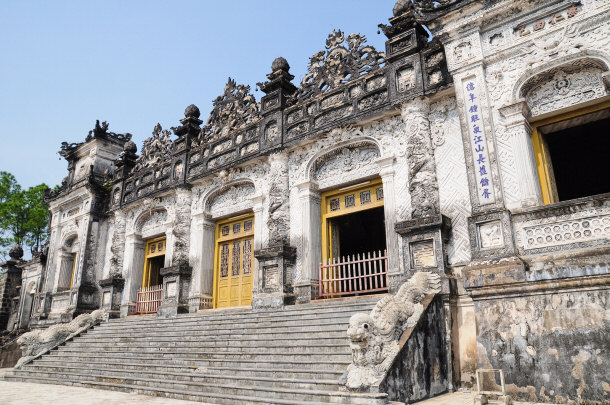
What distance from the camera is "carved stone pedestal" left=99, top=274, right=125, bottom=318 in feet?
42.9

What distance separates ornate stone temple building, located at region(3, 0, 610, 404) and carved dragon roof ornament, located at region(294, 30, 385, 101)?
37mm

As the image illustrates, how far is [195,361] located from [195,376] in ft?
2.47

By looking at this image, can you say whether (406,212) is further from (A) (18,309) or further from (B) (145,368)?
(A) (18,309)

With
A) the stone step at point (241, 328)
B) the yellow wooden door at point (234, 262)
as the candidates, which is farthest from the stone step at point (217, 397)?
the yellow wooden door at point (234, 262)

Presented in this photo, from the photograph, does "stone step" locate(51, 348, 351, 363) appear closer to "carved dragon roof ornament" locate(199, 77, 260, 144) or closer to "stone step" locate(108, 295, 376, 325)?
"stone step" locate(108, 295, 376, 325)

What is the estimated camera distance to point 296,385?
5.55 m

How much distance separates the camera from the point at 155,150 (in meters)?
14.2

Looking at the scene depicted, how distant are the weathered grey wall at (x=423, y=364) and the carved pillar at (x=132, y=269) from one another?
31.9 feet

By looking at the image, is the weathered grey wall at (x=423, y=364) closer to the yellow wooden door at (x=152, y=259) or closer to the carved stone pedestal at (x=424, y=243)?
the carved stone pedestal at (x=424, y=243)

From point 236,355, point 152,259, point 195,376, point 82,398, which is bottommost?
point 82,398

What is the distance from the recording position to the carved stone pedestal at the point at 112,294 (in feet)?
42.9

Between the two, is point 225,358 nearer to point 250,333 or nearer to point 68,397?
point 250,333

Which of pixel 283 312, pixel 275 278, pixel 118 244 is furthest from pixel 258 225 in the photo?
pixel 118 244

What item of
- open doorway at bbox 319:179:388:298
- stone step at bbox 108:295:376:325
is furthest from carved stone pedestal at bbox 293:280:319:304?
stone step at bbox 108:295:376:325
